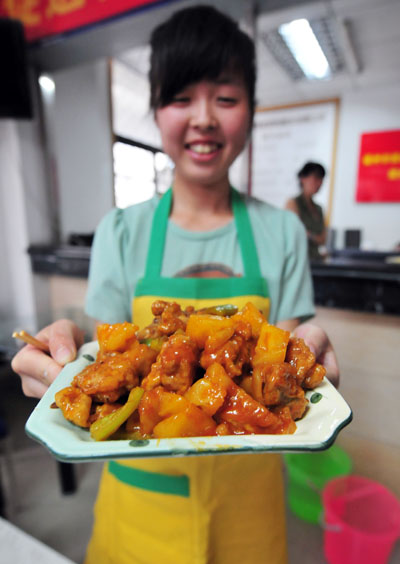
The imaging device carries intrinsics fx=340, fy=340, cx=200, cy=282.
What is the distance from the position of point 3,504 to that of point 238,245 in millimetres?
1931

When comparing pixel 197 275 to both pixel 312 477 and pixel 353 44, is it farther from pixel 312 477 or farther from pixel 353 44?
pixel 353 44

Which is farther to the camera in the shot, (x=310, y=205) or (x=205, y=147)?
(x=310, y=205)

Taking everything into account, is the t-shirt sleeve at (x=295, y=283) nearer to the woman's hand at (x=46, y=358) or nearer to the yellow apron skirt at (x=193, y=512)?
the yellow apron skirt at (x=193, y=512)

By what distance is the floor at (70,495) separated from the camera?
5.38ft

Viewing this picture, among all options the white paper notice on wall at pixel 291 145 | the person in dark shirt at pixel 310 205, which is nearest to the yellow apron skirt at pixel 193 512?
the person in dark shirt at pixel 310 205

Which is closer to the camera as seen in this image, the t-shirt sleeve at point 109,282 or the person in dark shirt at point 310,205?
the t-shirt sleeve at point 109,282

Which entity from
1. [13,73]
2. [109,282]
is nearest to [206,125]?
[109,282]

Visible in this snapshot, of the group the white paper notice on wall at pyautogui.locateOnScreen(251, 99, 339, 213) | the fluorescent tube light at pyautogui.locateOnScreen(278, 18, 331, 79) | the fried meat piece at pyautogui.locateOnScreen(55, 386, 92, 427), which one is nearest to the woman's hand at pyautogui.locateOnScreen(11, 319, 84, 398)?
the fried meat piece at pyautogui.locateOnScreen(55, 386, 92, 427)

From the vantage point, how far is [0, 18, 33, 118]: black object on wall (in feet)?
7.10

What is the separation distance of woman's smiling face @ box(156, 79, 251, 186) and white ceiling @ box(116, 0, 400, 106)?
1.19 metres

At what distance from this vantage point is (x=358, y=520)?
5.33 feet

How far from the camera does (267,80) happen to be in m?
A: 4.30

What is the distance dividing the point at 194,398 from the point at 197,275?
639mm

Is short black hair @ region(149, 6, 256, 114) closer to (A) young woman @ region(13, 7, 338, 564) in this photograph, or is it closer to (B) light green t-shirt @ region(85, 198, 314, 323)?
(A) young woman @ region(13, 7, 338, 564)
